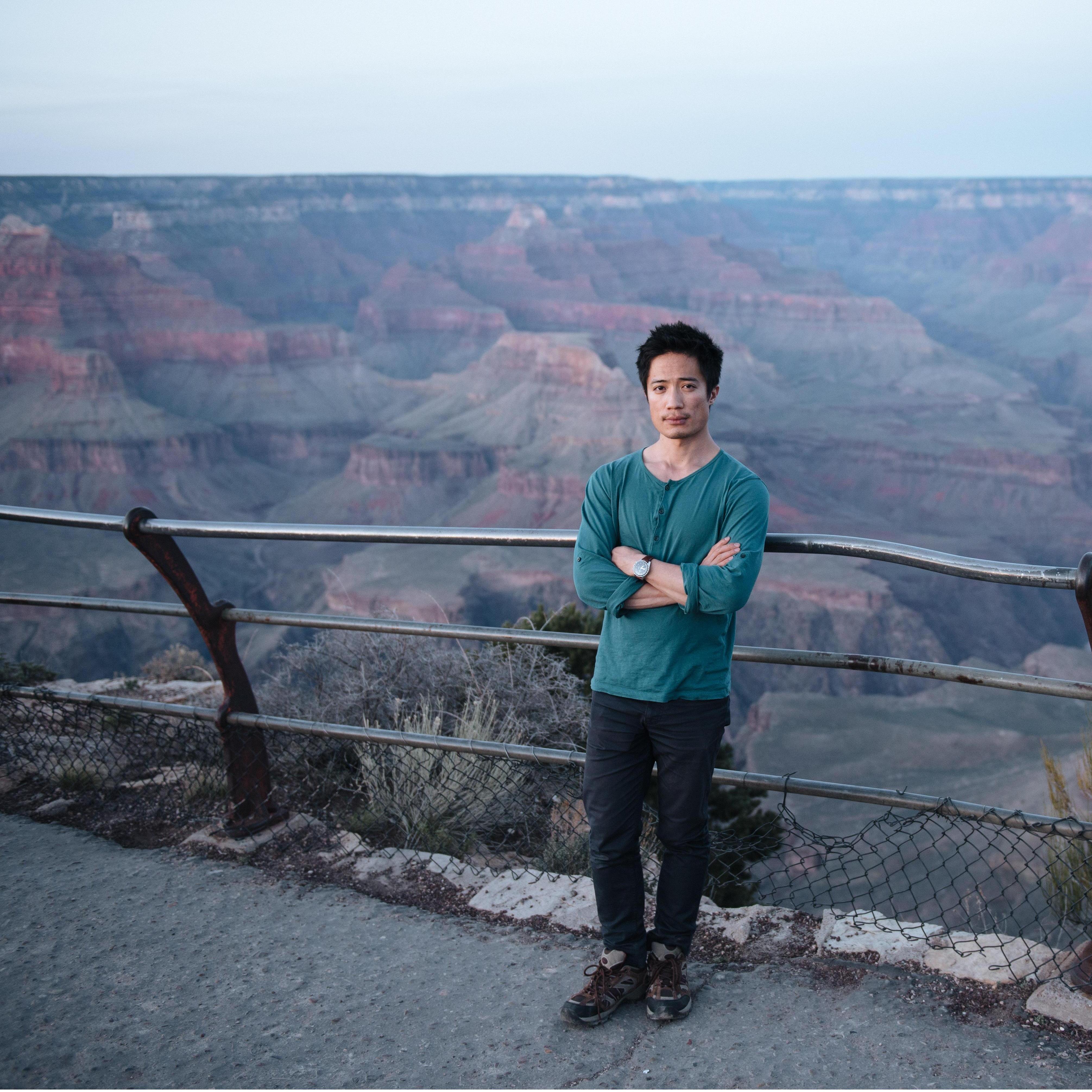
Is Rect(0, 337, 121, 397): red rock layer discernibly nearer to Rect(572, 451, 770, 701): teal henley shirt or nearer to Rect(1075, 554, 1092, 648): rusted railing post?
Rect(572, 451, 770, 701): teal henley shirt

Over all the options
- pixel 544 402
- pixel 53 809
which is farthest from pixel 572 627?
pixel 544 402

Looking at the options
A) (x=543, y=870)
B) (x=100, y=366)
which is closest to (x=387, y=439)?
(x=100, y=366)

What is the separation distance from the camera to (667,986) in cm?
230

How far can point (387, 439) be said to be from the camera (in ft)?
229

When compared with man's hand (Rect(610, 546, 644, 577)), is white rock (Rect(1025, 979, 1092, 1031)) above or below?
below

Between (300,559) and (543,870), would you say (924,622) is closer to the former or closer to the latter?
(300,559)

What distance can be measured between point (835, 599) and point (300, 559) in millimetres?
30337

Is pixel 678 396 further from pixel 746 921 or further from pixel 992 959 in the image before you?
pixel 992 959

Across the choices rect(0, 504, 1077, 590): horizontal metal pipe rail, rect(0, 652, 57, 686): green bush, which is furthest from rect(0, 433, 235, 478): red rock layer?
rect(0, 504, 1077, 590): horizontal metal pipe rail

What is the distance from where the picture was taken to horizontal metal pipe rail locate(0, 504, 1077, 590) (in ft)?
7.13

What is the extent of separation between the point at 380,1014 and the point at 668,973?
0.69m

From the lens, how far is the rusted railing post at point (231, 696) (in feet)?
10.2

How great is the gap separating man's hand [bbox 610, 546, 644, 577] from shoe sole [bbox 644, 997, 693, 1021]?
101cm

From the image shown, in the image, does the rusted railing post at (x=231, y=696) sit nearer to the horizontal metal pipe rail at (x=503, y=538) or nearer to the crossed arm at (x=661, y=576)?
the horizontal metal pipe rail at (x=503, y=538)
